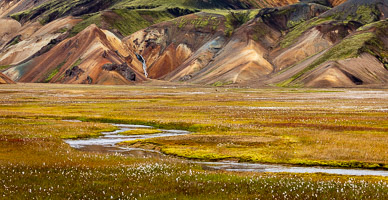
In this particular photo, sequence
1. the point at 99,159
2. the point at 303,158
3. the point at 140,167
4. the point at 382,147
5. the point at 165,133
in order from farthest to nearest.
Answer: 1. the point at 165,133
2. the point at 382,147
3. the point at 303,158
4. the point at 99,159
5. the point at 140,167

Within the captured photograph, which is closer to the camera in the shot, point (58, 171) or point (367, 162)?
point (58, 171)

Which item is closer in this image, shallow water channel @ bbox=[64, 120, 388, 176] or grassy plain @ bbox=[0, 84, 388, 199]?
grassy plain @ bbox=[0, 84, 388, 199]

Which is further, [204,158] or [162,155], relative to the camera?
[162,155]

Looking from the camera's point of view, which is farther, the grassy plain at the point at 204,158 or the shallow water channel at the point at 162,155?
the shallow water channel at the point at 162,155

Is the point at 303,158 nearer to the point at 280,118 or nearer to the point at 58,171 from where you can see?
→ the point at 58,171

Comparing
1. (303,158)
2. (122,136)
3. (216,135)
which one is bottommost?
(122,136)

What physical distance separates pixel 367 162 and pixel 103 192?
20877mm

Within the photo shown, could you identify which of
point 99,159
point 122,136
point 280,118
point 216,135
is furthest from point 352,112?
point 99,159

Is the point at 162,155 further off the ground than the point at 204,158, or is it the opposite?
the point at 204,158

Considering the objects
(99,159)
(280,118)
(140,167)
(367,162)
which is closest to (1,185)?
(140,167)

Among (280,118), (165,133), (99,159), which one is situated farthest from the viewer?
(280,118)

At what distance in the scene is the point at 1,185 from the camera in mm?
21328

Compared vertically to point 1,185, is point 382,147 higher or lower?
higher

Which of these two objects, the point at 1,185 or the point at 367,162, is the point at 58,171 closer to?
the point at 1,185
